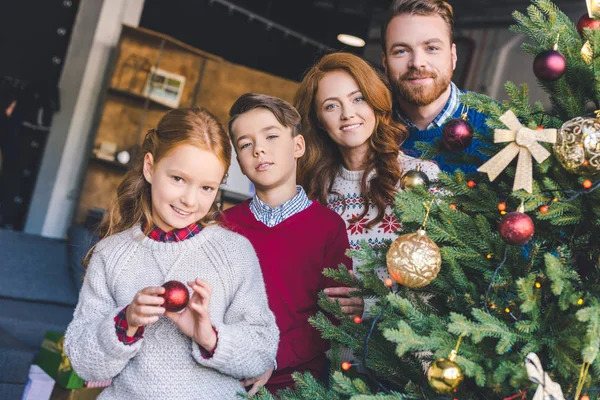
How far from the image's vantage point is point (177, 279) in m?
1.54

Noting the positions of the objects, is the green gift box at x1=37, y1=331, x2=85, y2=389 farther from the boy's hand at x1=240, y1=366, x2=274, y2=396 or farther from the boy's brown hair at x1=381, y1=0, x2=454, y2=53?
the boy's brown hair at x1=381, y1=0, x2=454, y2=53

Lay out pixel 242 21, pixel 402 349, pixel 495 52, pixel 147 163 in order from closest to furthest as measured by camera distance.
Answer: pixel 402 349 → pixel 147 163 → pixel 242 21 → pixel 495 52

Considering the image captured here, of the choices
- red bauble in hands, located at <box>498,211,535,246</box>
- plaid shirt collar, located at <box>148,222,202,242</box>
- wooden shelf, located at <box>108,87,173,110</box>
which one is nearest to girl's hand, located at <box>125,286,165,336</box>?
plaid shirt collar, located at <box>148,222,202,242</box>

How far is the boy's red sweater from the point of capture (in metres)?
1.72

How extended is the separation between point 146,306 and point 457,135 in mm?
781

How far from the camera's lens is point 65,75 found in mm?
5883

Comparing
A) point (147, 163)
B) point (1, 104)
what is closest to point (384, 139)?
point (147, 163)

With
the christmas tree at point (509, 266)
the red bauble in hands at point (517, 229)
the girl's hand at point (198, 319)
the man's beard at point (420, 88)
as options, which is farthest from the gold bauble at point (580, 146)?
the man's beard at point (420, 88)

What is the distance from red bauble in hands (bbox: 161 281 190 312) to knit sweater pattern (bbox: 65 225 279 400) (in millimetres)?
171

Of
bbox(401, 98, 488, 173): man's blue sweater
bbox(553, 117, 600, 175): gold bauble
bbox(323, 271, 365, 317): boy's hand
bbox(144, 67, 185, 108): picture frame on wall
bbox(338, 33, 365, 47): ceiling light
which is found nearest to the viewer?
bbox(553, 117, 600, 175): gold bauble

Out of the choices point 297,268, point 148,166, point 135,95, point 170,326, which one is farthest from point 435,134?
point 135,95

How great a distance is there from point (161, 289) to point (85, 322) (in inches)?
11.3

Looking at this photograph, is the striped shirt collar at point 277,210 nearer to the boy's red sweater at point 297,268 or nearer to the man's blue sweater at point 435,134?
the boy's red sweater at point 297,268

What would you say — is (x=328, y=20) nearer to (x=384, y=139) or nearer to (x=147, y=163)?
(x=384, y=139)
